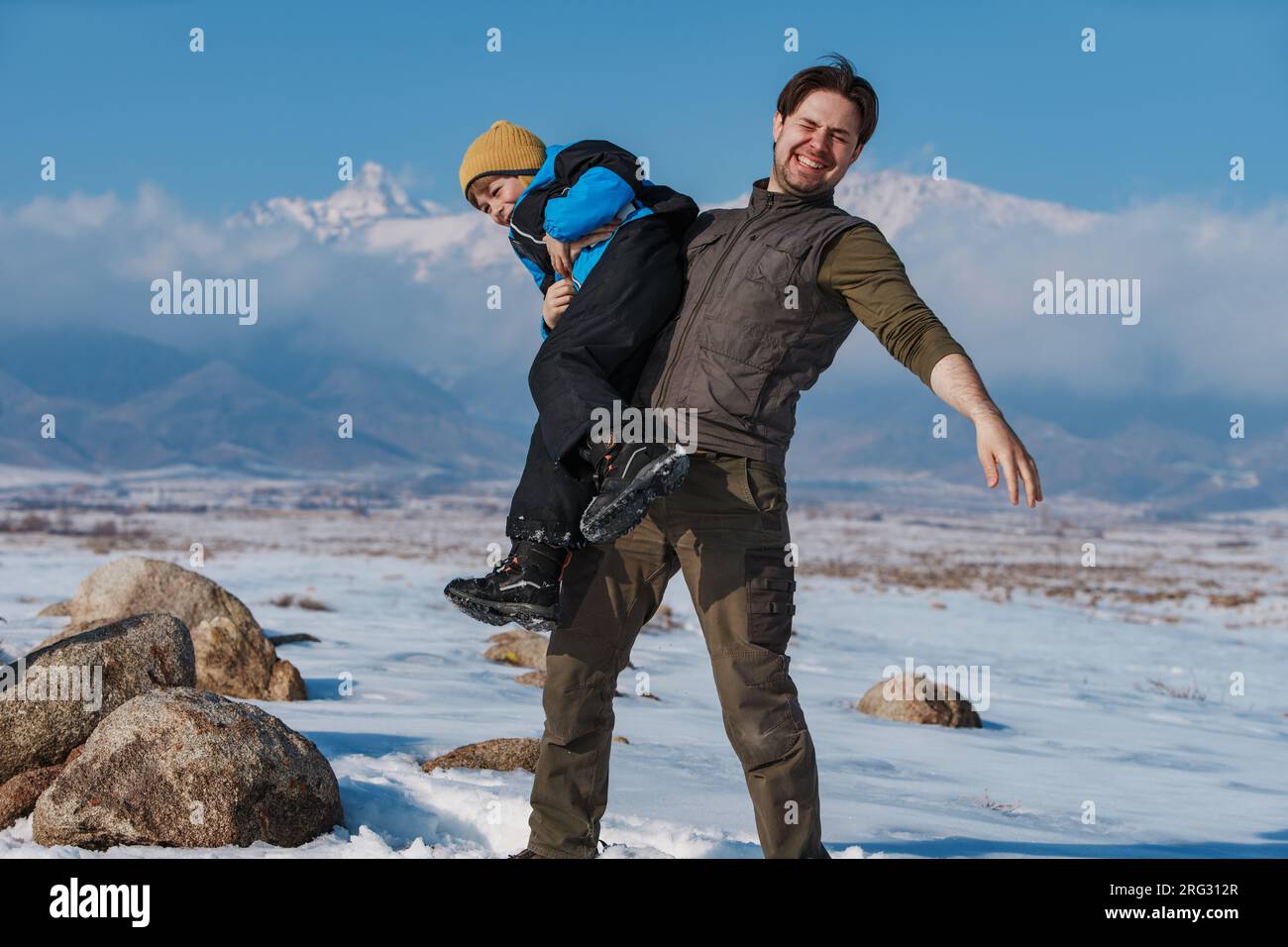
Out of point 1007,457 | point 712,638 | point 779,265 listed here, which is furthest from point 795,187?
point 712,638

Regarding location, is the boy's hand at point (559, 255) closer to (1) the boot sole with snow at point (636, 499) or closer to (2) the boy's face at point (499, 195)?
(2) the boy's face at point (499, 195)

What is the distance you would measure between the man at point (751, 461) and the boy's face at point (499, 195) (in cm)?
64

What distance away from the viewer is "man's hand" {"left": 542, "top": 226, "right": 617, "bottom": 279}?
10.4ft

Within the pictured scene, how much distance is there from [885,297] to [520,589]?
109cm

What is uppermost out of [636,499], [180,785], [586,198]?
[586,198]

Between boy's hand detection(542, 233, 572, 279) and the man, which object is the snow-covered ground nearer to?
the man

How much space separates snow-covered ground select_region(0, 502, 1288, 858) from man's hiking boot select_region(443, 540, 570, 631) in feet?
3.08

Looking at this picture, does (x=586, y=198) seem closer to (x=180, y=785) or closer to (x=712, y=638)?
(x=712, y=638)

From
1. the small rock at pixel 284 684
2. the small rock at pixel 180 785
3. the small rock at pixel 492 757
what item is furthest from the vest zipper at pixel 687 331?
the small rock at pixel 284 684

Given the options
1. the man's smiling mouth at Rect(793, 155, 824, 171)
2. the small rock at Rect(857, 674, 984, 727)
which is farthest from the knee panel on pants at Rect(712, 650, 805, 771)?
the small rock at Rect(857, 674, 984, 727)

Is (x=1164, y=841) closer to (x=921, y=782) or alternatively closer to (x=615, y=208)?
(x=921, y=782)

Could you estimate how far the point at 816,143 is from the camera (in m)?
3.06

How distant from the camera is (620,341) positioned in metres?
2.99
